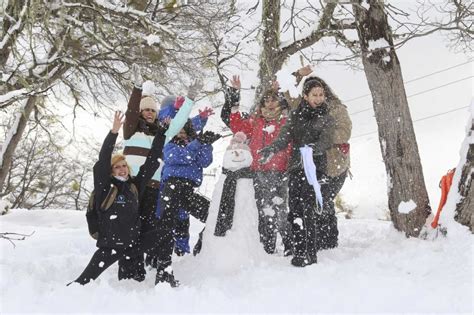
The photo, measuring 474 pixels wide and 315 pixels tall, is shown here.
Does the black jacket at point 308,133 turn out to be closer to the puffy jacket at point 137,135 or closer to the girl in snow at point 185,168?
the girl in snow at point 185,168

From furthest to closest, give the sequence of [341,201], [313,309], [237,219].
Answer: [341,201] < [237,219] < [313,309]

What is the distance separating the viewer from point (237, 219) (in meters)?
4.47

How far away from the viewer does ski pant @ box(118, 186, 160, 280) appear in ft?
13.3

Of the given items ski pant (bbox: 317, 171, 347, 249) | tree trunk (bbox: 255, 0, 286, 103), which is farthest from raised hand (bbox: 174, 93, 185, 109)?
tree trunk (bbox: 255, 0, 286, 103)

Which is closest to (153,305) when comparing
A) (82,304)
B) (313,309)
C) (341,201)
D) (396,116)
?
(82,304)

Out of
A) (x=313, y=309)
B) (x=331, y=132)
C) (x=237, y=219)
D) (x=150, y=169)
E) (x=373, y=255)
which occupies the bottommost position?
(x=313, y=309)

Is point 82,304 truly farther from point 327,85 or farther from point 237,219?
point 327,85

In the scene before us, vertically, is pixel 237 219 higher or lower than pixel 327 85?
lower

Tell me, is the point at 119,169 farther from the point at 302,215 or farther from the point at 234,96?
the point at 302,215

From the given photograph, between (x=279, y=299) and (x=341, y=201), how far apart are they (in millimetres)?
25388

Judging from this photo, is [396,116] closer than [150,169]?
No

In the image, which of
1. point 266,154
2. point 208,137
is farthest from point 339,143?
point 208,137

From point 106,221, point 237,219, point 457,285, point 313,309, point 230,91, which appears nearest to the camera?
point 313,309

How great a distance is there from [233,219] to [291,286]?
4.32 feet
